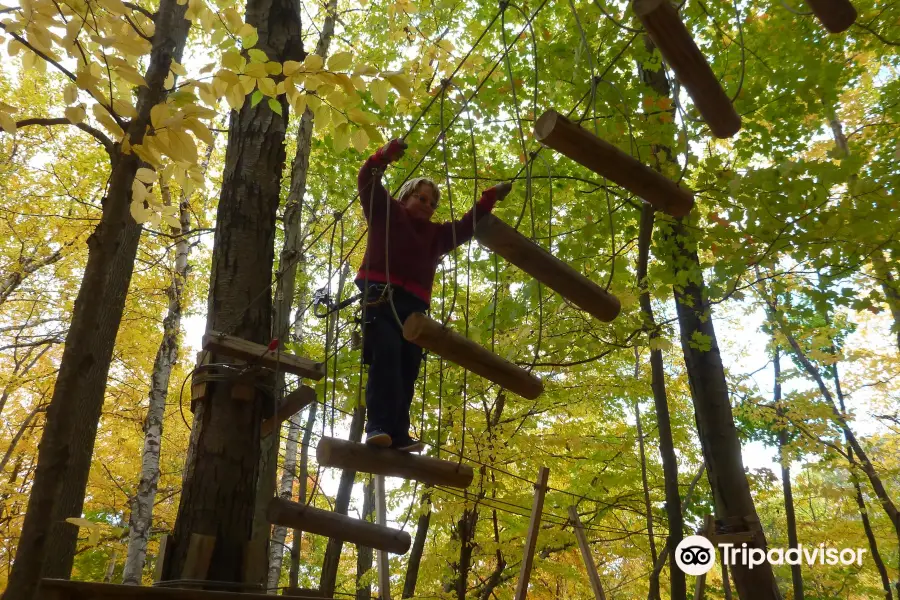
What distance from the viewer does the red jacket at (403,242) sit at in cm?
278

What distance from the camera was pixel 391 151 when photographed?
8.28 feet

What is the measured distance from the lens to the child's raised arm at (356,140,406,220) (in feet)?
8.27

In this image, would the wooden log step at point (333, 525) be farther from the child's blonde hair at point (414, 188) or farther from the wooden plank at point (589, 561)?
the wooden plank at point (589, 561)

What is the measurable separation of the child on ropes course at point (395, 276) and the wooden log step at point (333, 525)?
389 mm

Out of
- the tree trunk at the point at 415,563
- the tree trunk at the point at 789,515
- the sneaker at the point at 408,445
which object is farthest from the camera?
the tree trunk at the point at 789,515

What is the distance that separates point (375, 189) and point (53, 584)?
1.86 meters

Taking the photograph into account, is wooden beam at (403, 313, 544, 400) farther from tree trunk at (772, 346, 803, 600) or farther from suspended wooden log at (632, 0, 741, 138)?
tree trunk at (772, 346, 803, 600)

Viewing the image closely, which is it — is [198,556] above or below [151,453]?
below

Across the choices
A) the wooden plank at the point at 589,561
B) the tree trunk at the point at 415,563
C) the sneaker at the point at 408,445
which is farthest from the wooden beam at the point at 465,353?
the tree trunk at the point at 415,563

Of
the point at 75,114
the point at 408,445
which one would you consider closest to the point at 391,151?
the point at 75,114

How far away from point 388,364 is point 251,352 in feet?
1.98

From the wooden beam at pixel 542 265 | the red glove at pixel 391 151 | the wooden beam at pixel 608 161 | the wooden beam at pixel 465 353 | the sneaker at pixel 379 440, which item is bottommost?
the sneaker at pixel 379 440

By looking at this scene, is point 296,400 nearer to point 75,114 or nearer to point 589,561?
point 75,114

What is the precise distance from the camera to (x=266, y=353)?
8.20 ft
